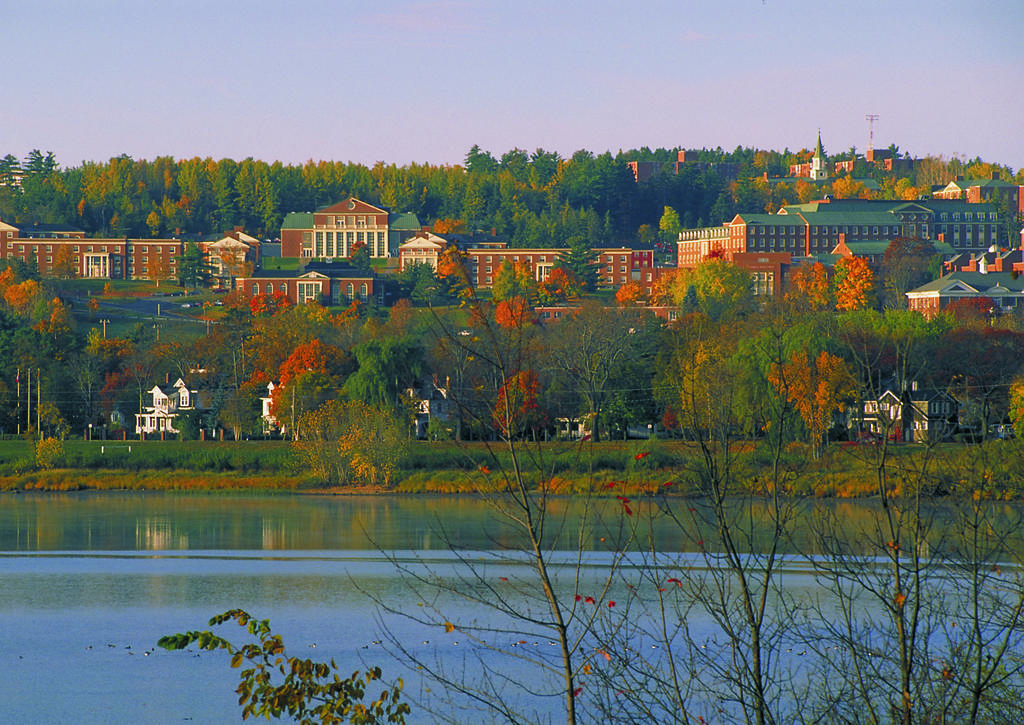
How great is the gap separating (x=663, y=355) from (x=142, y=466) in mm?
21261

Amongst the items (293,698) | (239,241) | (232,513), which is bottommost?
(232,513)

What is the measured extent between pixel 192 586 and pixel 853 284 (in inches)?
3881

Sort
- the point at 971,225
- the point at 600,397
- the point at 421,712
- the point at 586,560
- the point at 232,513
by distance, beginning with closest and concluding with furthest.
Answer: the point at 421,712, the point at 586,560, the point at 232,513, the point at 600,397, the point at 971,225

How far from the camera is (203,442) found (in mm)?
55000

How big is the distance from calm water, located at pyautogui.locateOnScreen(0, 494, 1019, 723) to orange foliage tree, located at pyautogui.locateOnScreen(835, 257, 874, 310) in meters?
76.6

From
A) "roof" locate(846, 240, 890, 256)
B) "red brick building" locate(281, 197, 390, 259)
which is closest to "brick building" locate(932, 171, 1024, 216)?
"roof" locate(846, 240, 890, 256)

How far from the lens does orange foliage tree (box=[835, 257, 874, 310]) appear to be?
111 meters

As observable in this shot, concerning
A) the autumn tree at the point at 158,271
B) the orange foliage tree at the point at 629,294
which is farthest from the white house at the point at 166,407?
the autumn tree at the point at 158,271

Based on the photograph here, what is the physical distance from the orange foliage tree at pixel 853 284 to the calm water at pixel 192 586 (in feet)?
251

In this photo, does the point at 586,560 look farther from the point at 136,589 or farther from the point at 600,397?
the point at 600,397

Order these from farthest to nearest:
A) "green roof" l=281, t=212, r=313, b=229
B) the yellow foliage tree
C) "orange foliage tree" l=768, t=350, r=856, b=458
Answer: "green roof" l=281, t=212, r=313, b=229 → the yellow foliage tree → "orange foliage tree" l=768, t=350, r=856, b=458

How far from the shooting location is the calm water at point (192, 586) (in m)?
15.6

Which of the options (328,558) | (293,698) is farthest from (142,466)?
(293,698)

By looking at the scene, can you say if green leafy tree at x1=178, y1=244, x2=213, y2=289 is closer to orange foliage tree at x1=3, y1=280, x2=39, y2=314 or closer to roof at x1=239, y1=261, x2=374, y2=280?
roof at x1=239, y1=261, x2=374, y2=280
